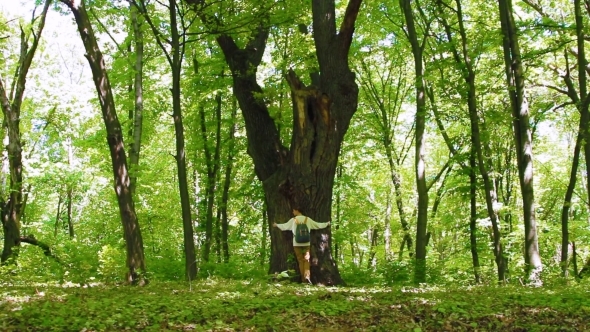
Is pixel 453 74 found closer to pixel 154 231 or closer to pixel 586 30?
pixel 586 30

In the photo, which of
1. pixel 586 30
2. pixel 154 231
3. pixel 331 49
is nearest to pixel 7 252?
pixel 154 231

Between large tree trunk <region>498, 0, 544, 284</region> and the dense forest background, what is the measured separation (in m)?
0.04

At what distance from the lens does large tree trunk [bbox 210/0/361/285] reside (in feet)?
30.9

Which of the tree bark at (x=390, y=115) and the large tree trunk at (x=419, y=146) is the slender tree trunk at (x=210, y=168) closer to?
the tree bark at (x=390, y=115)

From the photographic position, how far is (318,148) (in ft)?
31.2

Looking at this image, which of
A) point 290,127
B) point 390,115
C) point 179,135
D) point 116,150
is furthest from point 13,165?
point 390,115

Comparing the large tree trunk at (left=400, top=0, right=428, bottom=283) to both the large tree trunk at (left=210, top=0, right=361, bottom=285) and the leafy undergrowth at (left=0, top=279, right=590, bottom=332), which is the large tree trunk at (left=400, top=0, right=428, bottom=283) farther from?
the leafy undergrowth at (left=0, top=279, right=590, bottom=332)

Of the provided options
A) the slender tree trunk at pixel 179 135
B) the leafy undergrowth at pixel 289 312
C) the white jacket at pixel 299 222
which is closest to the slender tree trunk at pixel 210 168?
the slender tree trunk at pixel 179 135

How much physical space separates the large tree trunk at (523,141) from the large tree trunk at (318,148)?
3.43 meters

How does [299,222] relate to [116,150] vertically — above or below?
below

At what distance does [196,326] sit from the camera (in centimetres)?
485

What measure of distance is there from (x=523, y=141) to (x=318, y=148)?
439 cm

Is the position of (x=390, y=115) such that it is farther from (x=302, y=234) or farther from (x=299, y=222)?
(x=302, y=234)

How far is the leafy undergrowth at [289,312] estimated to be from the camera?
4.91 m
